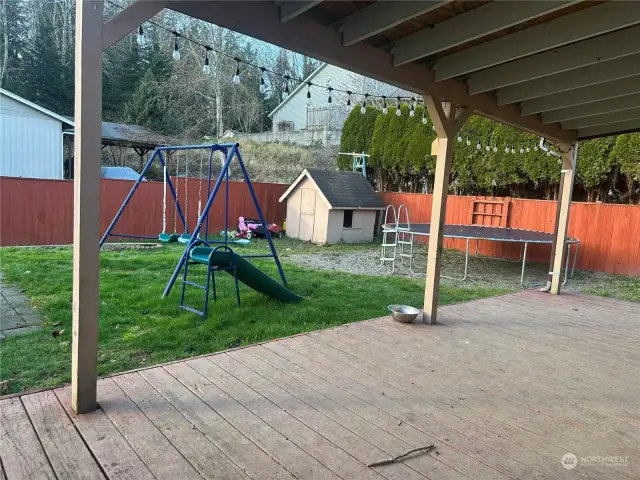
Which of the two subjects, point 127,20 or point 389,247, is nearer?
point 127,20

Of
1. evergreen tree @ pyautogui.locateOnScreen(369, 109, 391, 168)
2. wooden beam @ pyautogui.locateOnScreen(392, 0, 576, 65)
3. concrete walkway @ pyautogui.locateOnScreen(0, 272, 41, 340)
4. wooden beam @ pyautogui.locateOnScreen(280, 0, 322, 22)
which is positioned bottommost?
concrete walkway @ pyautogui.locateOnScreen(0, 272, 41, 340)

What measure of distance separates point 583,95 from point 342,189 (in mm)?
8087

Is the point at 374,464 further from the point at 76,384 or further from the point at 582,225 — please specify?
the point at 582,225

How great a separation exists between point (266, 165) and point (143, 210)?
33.8 feet

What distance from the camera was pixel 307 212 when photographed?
11.7 metres

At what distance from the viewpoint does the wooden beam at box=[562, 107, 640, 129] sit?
4578mm

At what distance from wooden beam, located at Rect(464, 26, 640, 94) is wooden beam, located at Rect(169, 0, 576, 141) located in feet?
0.79

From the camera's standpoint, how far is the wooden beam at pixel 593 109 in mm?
4207

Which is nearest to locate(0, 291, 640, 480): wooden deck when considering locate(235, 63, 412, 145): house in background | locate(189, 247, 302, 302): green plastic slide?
locate(189, 247, 302, 302): green plastic slide

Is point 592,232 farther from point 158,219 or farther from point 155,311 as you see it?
point 158,219

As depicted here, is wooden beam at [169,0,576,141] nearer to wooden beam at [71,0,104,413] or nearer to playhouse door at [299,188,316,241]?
wooden beam at [71,0,104,413]

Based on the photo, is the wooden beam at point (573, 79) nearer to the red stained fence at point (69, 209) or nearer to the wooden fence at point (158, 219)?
the wooden fence at point (158, 219)

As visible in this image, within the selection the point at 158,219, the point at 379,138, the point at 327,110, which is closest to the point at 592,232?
the point at 379,138

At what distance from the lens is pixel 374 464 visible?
73.9 inches
